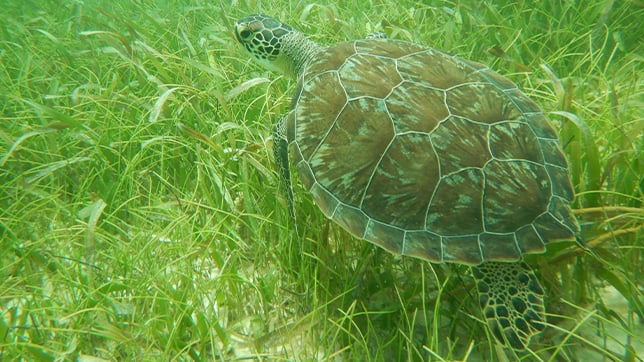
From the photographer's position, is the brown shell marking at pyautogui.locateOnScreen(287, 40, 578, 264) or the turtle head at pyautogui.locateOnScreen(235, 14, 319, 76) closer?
the brown shell marking at pyautogui.locateOnScreen(287, 40, 578, 264)

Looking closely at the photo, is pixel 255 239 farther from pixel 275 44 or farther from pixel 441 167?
pixel 275 44

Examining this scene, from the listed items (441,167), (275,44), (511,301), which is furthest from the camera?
(275,44)

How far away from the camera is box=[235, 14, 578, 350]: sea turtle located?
1706 millimetres

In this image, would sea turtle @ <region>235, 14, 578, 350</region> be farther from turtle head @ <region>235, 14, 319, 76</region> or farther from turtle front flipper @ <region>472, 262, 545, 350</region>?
turtle head @ <region>235, 14, 319, 76</region>

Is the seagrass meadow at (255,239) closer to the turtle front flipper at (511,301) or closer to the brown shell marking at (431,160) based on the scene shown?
the turtle front flipper at (511,301)

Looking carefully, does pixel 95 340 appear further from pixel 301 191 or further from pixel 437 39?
pixel 437 39

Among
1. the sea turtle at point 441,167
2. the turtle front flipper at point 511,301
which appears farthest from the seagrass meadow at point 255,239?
the sea turtle at point 441,167

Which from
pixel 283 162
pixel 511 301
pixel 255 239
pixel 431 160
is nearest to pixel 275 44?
pixel 283 162

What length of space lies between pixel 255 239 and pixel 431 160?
1203mm

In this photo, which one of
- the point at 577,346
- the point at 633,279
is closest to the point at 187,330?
the point at 577,346

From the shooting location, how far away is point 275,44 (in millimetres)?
3107

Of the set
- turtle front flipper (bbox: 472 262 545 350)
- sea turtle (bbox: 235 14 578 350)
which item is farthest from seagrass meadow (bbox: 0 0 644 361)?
sea turtle (bbox: 235 14 578 350)

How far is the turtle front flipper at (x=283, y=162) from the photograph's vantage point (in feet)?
7.26

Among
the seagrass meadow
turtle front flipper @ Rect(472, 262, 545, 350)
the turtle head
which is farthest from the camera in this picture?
the turtle head
